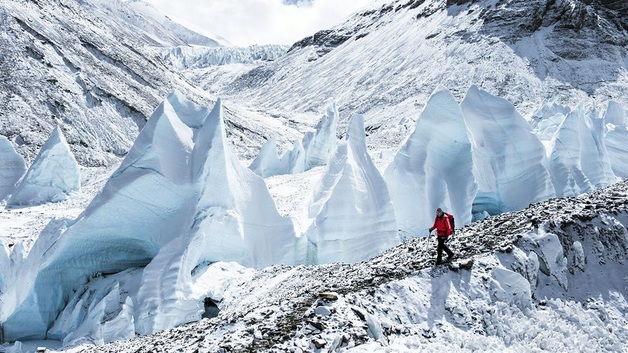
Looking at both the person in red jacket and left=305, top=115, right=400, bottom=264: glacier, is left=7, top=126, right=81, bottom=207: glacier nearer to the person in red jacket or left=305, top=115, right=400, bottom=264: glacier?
left=305, top=115, right=400, bottom=264: glacier

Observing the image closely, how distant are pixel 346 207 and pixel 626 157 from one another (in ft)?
66.2

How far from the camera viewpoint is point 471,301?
976 centimetres

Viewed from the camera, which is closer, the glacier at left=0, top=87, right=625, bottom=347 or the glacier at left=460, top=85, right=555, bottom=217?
the glacier at left=0, top=87, right=625, bottom=347

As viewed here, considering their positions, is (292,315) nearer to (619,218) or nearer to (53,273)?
(619,218)

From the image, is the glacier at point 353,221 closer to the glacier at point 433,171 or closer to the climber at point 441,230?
the glacier at point 433,171

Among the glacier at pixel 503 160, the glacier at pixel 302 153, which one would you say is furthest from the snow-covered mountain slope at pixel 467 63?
the glacier at pixel 503 160

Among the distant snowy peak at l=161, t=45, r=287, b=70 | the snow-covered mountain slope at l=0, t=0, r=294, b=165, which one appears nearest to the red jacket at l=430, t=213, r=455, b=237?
the snow-covered mountain slope at l=0, t=0, r=294, b=165

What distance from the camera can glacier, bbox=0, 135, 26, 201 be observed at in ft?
98.3

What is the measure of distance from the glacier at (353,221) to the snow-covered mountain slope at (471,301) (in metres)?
4.97

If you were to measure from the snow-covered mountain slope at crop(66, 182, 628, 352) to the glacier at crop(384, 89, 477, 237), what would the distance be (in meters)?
7.18

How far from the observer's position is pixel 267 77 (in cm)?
13112

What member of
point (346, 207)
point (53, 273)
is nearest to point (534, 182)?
point (346, 207)

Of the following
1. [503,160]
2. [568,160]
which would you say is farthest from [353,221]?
[568,160]

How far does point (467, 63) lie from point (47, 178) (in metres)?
74.9
